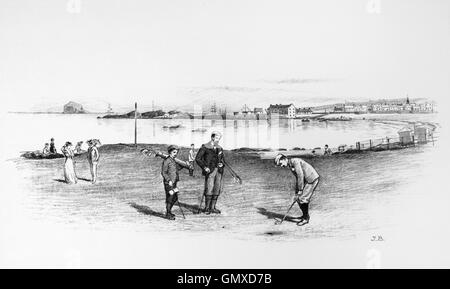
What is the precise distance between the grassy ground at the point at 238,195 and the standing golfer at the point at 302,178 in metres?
0.06

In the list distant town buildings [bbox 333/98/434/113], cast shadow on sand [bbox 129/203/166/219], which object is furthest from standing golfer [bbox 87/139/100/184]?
distant town buildings [bbox 333/98/434/113]

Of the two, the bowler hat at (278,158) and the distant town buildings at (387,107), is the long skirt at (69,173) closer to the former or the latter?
the bowler hat at (278,158)

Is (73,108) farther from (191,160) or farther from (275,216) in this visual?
(275,216)

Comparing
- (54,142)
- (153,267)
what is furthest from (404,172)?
(54,142)

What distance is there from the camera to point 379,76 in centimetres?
457

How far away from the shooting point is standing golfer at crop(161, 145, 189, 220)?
4531 mm

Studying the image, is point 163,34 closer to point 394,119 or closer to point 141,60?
point 141,60

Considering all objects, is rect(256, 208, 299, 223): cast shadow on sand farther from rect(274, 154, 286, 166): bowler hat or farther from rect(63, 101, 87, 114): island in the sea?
rect(63, 101, 87, 114): island in the sea

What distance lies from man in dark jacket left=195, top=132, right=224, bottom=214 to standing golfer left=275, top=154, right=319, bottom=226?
52 centimetres

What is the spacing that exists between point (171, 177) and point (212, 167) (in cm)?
38

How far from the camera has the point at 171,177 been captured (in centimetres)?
457

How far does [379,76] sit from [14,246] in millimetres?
3587
